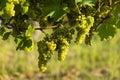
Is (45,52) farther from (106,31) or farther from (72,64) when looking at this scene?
(72,64)

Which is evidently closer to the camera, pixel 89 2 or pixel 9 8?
pixel 9 8

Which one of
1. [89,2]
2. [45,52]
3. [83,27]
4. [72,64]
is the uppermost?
[89,2]

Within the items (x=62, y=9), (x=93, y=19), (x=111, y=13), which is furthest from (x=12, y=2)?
(x=111, y=13)

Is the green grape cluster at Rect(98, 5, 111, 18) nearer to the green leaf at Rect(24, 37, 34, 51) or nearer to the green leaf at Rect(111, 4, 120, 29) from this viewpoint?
the green leaf at Rect(111, 4, 120, 29)

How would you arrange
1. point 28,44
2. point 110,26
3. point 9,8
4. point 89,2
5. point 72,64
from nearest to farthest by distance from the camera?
point 9,8
point 89,2
point 28,44
point 110,26
point 72,64

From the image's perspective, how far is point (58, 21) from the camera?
279cm

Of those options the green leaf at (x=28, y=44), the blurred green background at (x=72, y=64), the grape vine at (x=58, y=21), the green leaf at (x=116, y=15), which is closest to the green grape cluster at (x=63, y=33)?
the grape vine at (x=58, y=21)

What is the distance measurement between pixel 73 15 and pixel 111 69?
540 centimetres

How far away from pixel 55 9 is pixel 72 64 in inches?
229

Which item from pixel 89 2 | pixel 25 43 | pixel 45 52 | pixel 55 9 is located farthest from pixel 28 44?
pixel 89 2

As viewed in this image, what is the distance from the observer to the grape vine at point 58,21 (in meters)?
2.52

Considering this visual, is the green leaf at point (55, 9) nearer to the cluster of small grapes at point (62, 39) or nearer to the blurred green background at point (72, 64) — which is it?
the cluster of small grapes at point (62, 39)

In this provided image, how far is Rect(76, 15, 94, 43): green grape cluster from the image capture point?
251 centimetres

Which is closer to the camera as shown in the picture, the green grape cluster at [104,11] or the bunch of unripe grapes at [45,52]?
the bunch of unripe grapes at [45,52]
